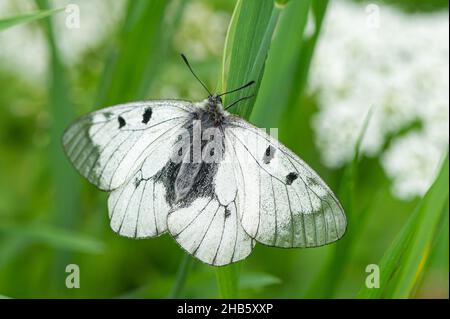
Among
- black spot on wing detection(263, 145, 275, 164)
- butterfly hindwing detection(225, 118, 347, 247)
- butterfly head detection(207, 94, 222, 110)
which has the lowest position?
butterfly hindwing detection(225, 118, 347, 247)

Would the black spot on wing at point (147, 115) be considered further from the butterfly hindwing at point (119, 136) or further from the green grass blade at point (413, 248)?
the green grass blade at point (413, 248)

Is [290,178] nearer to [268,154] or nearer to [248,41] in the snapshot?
[268,154]

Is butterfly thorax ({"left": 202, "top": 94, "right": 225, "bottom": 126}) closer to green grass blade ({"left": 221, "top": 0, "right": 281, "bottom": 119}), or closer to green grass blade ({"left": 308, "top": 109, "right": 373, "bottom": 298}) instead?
green grass blade ({"left": 221, "top": 0, "right": 281, "bottom": 119})

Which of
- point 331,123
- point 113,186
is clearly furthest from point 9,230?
point 331,123

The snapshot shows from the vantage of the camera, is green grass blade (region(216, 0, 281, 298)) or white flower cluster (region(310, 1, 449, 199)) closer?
green grass blade (region(216, 0, 281, 298))

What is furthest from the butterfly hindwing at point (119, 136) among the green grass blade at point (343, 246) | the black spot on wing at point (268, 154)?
the green grass blade at point (343, 246)

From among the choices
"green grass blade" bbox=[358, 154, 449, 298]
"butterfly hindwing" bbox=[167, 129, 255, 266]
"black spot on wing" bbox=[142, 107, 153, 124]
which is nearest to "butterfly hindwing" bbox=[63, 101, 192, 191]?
"black spot on wing" bbox=[142, 107, 153, 124]
